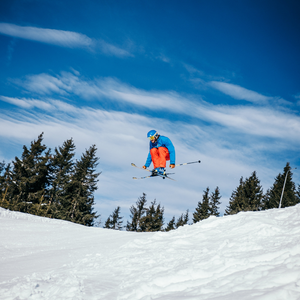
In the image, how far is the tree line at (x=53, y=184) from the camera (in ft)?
87.6

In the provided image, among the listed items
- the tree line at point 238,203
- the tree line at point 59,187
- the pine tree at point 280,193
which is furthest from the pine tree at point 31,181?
the pine tree at point 280,193

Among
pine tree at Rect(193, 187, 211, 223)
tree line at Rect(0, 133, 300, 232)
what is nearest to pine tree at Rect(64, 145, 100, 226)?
tree line at Rect(0, 133, 300, 232)

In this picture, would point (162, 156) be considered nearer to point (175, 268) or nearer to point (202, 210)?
point (175, 268)

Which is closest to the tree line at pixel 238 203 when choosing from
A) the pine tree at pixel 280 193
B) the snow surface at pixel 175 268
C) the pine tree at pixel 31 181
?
the pine tree at pixel 280 193

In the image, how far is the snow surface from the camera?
3.16 meters

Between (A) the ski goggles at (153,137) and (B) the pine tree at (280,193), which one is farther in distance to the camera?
(B) the pine tree at (280,193)

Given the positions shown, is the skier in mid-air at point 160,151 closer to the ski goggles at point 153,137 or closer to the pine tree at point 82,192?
the ski goggles at point 153,137

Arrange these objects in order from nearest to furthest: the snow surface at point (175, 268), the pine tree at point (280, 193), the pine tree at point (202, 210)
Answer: the snow surface at point (175, 268) < the pine tree at point (280, 193) < the pine tree at point (202, 210)

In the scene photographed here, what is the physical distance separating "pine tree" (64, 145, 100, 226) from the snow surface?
2112 centimetres

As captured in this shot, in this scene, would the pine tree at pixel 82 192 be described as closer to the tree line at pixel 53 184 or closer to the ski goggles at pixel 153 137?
the tree line at pixel 53 184

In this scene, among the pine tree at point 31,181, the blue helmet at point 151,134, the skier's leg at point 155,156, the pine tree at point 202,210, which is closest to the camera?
the blue helmet at point 151,134

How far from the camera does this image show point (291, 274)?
3121mm

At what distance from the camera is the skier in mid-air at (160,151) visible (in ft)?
31.1

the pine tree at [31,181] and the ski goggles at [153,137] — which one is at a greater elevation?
the ski goggles at [153,137]
